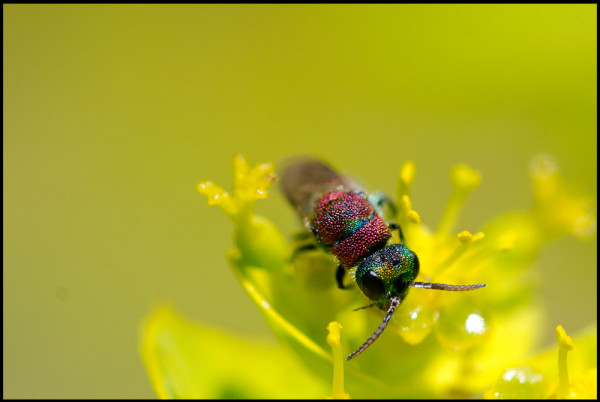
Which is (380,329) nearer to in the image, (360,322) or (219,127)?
(360,322)

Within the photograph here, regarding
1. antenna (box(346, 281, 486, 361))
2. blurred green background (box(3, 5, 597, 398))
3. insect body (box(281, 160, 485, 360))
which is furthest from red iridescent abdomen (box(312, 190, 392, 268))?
blurred green background (box(3, 5, 597, 398))

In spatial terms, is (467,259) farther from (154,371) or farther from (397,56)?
(397,56)

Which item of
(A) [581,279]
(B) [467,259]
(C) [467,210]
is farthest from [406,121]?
(B) [467,259]

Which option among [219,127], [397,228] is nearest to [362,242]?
[397,228]

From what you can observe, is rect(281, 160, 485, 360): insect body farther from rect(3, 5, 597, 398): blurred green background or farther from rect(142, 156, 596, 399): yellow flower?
rect(3, 5, 597, 398): blurred green background

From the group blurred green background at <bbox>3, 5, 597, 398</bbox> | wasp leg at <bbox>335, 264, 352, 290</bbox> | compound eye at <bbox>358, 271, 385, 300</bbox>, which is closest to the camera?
compound eye at <bbox>358, 271, 385, 300</bbox>

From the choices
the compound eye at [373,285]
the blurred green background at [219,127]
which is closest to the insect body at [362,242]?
the compound eye at [373,285]
